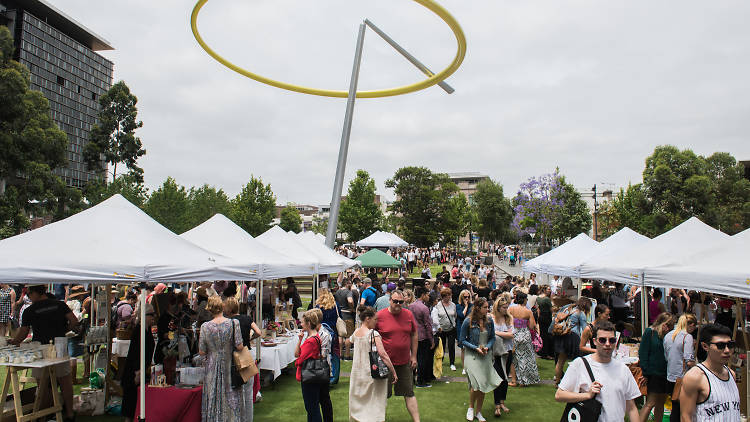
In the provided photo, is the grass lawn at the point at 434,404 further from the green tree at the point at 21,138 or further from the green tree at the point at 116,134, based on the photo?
the green tree at the point at 116,134

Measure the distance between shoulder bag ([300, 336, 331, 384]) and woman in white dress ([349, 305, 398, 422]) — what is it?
347mm

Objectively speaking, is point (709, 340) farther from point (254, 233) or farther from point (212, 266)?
point (254, 233)

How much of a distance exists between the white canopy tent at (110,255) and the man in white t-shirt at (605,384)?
4592 mm

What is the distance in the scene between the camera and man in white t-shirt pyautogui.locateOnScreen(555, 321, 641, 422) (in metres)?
3.23

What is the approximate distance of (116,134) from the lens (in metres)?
51.7

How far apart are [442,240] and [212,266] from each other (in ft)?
163

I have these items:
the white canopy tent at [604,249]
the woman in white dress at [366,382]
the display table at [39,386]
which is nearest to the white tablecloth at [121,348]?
the display table at [39,386]

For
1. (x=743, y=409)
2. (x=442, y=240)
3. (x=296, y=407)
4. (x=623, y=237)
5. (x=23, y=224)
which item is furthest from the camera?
(x=442, y=240)

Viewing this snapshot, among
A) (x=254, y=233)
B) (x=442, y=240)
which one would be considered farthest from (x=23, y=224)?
(x=442, y=240)

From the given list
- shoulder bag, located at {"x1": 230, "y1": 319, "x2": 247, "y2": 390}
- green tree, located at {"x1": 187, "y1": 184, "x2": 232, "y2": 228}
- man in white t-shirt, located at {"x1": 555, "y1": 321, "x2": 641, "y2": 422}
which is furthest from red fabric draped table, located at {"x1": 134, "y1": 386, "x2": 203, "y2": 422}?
green tree, located at {"x1": 187, "y1": 184, "x2": 232, "y2": 228}

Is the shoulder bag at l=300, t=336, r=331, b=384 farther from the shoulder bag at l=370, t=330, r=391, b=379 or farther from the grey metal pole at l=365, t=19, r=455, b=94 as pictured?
the grey metal pole at l=365, t=19, r=455, b=94

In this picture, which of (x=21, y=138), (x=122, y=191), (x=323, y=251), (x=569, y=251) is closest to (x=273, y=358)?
(x=323, y=251)

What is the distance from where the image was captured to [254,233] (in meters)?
48.7

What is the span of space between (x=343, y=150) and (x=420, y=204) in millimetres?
38507
